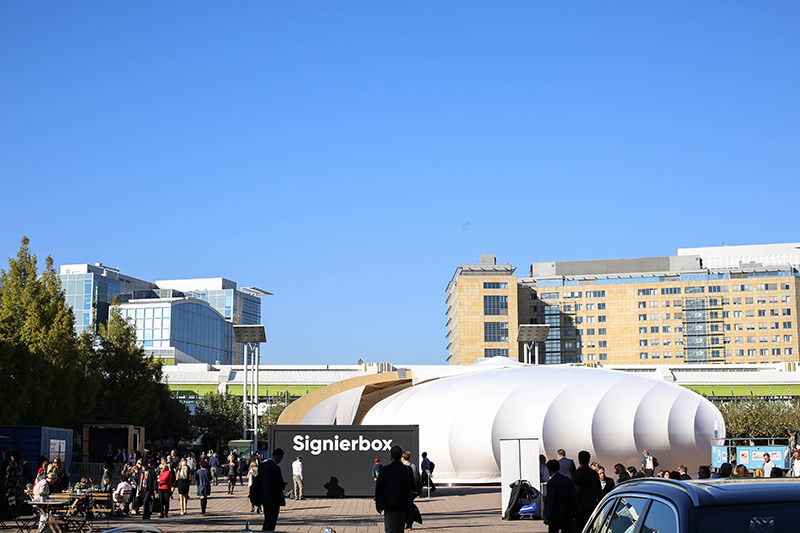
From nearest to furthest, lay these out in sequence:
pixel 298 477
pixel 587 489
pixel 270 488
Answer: pixel 587 489, pixel 270 488, pixel 298 477

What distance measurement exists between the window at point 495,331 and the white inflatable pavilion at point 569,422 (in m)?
96.6

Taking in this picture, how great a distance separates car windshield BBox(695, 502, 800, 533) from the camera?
3729 millimetres

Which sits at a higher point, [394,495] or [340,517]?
[394,495]

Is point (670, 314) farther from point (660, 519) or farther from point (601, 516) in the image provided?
point (660, 519)

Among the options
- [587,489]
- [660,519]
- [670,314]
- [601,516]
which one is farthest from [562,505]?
[670,314]

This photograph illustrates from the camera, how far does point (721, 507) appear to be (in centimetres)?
377

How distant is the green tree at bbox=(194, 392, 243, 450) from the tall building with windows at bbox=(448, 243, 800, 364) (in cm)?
6608

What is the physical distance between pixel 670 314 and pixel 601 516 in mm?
147655

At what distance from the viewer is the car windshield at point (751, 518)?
3.73 m

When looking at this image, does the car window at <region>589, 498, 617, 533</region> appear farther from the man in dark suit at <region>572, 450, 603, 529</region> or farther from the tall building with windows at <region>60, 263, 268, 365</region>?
the tall building with windows at <region>60, 263, 268, 365</region>

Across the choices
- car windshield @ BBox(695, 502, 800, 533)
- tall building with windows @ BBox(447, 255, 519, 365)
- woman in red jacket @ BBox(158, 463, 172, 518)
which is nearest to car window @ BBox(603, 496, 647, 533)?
car windshield @ BBox(695, 502, 800, 533)

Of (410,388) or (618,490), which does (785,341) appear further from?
(618,490)

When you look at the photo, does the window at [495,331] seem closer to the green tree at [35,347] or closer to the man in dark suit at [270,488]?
the green tree at [35,347]

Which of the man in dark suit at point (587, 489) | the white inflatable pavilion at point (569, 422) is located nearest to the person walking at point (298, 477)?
the white inflatable pavilion at point (569, 422)
